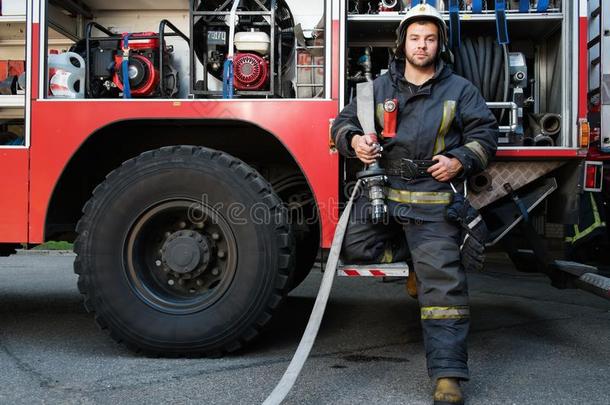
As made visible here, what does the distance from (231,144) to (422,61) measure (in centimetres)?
140

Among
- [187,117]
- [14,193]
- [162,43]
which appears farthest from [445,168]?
[14,193]

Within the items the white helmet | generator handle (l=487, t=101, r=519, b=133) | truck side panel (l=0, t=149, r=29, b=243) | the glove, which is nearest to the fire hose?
the glove

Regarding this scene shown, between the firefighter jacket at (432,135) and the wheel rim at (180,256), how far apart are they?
0.90 metres

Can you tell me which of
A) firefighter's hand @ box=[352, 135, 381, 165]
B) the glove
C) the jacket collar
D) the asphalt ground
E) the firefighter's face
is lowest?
the asphalt ground

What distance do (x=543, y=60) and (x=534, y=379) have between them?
2.01 m

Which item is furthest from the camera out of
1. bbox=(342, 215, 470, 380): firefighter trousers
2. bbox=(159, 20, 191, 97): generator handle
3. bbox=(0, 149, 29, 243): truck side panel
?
bbox=(159, 20, 191, 97): generator handle

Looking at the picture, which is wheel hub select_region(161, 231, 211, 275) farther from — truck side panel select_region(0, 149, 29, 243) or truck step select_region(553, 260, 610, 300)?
truck step select_region(553, 260, 610, 300)

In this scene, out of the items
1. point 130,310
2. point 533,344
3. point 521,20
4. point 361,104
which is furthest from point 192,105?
point 533,344

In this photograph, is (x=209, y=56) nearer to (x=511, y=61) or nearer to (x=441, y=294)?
(x=511, y=61)

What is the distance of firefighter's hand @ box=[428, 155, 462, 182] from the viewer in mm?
2930

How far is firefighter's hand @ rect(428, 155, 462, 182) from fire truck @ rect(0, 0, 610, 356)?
Result: 61 cm

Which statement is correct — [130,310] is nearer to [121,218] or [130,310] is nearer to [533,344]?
[121,218]

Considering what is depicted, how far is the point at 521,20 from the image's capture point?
3.55 meters

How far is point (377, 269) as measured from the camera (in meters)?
3.23
